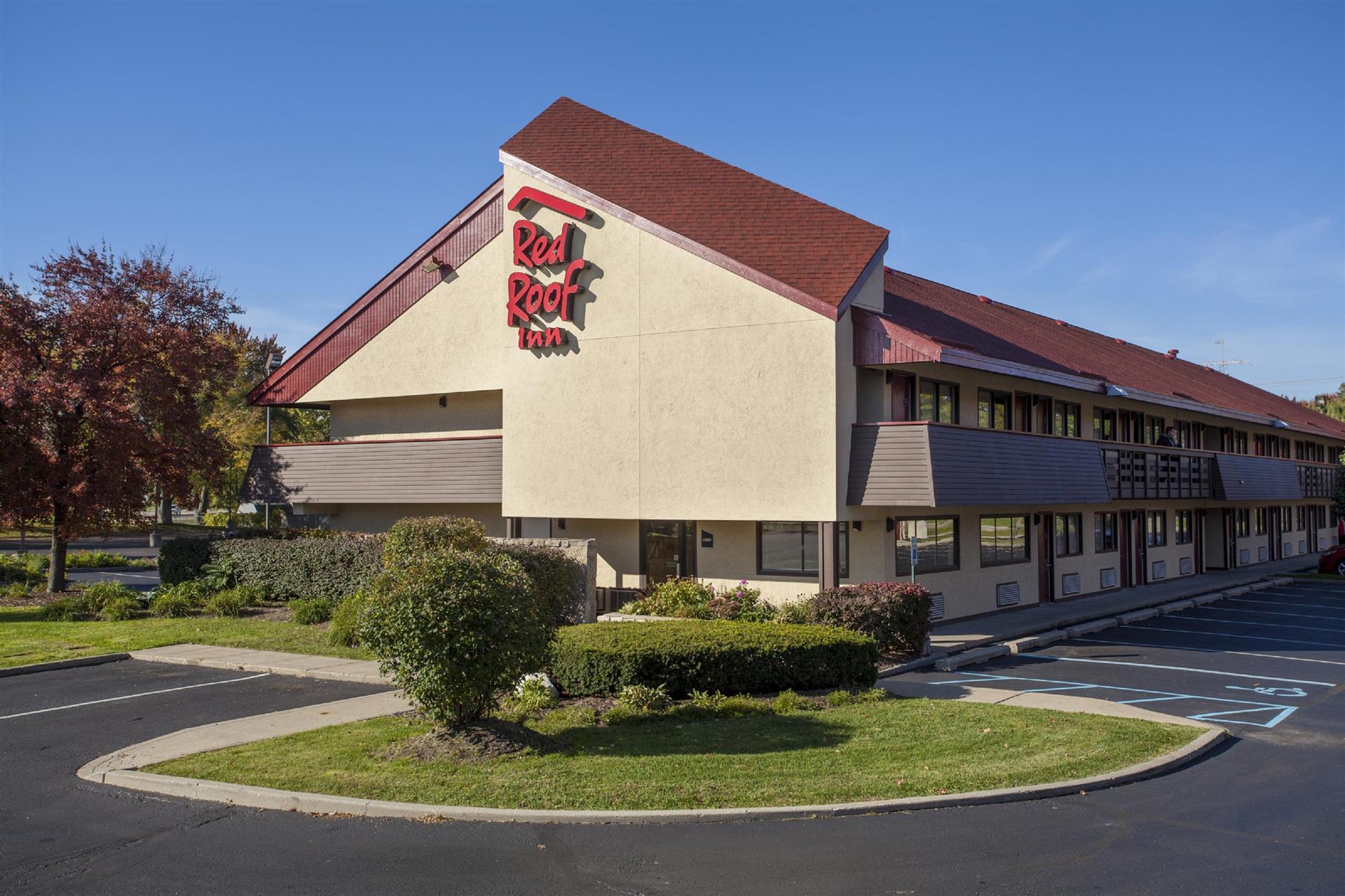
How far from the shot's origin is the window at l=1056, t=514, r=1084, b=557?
1166 inches

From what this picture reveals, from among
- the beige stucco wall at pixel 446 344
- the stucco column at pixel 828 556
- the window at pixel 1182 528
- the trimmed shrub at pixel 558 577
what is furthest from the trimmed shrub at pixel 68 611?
the window at pixel 1182 528

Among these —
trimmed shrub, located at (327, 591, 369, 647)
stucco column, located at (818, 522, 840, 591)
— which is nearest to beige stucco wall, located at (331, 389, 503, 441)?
trimmed shrub, located at (327, 591, 369, 647)

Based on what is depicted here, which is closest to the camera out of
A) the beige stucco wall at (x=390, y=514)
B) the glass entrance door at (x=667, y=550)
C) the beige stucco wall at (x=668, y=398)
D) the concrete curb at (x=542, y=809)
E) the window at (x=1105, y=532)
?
the concrete curb at (x=542, y=809)

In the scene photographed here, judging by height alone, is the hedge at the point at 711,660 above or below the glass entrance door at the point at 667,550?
below

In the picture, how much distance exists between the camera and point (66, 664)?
18438 mm

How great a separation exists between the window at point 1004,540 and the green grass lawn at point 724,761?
12499 millimetres

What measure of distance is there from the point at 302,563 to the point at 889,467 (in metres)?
14.3

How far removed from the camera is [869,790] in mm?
9969

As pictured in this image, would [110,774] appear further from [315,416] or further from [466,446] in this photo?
[315,416]

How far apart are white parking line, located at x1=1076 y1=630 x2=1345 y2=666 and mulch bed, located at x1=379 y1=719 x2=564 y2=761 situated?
1511 cm

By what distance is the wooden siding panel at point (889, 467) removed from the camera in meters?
20.4

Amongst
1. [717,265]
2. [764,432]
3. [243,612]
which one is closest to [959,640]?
[764,432]

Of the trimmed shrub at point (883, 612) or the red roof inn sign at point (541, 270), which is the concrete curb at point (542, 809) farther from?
the red roof inn sign at point (541, 270)

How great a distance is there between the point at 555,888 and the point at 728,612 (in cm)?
1423
